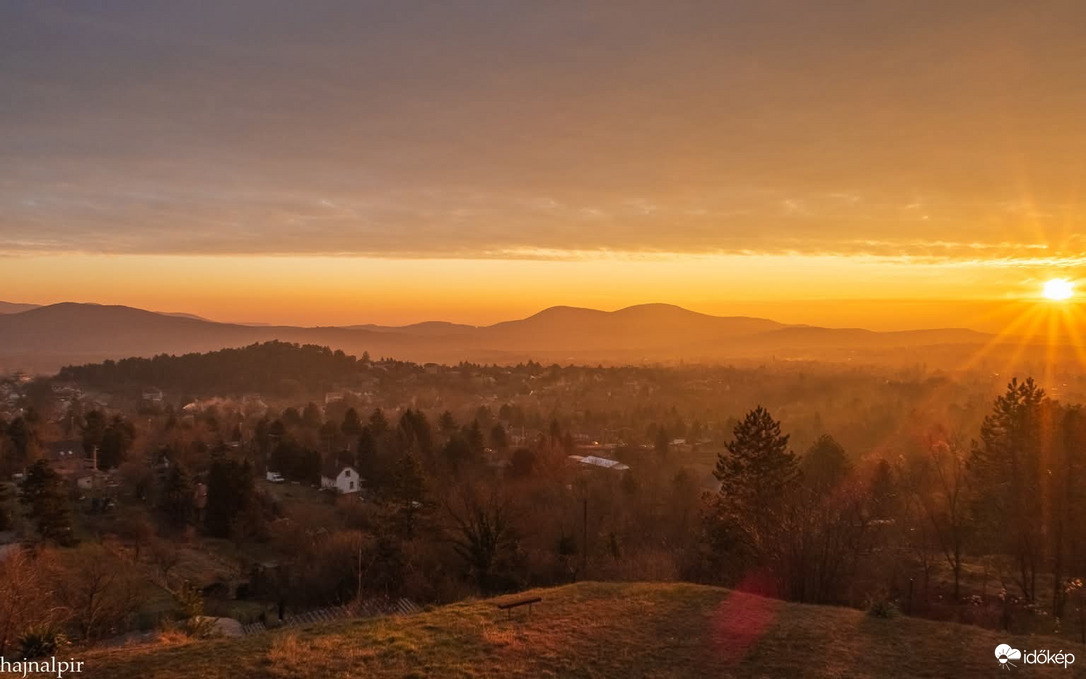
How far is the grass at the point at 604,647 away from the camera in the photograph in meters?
8.53

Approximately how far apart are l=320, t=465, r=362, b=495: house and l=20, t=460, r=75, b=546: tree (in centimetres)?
1466

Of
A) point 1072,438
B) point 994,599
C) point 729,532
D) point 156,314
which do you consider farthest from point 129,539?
point 156,314

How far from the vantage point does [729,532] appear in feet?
68.8

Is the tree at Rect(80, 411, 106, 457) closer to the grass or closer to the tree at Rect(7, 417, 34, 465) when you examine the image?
the tree at Rect(7, 417, 34, 465)

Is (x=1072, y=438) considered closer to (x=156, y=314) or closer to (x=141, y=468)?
(x=141, y=468)

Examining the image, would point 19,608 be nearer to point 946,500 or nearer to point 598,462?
point 946,500

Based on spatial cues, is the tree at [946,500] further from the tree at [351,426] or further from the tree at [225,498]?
the tree at [351,426]

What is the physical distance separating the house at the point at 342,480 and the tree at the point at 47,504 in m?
14.7

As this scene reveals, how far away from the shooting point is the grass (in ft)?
28.0

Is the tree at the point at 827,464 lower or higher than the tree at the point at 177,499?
higher

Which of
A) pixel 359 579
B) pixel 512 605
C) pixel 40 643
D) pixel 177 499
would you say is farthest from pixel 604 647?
pixel 177 499

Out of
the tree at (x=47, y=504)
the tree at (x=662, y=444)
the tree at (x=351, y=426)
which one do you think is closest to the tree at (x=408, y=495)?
the tree at (x=47, y=504)

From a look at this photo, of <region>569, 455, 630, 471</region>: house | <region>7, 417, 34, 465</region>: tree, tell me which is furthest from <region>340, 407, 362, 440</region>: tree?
<region>7, 417, 34, 465</region>: tree

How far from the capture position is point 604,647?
31.8 ft
